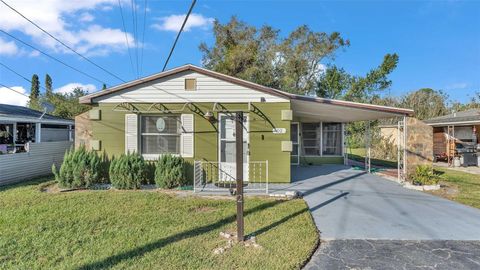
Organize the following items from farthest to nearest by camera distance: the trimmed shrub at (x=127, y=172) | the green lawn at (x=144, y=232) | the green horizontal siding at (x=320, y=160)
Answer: the green horizontal siding at (x=320, y=160)
the trimmed shrub at (x=127, y=172)
the green lawn at (x=144, y=232)

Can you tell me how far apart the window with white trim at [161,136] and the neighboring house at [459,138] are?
45.0 ft

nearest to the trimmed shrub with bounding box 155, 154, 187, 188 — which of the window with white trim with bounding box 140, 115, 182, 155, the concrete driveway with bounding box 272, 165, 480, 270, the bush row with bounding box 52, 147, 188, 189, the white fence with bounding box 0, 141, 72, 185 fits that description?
the bush row with bounding box 52, 147, 188, 189

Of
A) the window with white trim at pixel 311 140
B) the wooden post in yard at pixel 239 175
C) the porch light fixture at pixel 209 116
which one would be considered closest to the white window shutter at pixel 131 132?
the porch light fixture at pixel 209 116

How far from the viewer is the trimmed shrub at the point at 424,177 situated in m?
8.02

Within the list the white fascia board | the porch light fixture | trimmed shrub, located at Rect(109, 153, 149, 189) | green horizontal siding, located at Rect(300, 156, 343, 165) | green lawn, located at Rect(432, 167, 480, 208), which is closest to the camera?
green lawn, located at Rect(432, 167, 480, 208)

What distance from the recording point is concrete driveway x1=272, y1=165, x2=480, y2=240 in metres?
4.48

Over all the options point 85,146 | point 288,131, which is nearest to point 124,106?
point 85,146

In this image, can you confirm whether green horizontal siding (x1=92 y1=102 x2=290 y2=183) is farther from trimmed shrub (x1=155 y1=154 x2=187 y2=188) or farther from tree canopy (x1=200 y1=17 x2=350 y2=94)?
tree canopy (x1=200 y1=17 x2=350 y2=94)

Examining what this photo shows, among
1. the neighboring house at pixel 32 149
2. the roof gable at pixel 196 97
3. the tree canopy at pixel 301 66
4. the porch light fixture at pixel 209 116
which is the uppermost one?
→ the tree canopy at pixel 301 66

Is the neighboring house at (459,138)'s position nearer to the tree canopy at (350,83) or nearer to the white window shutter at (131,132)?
the tree canopy at (350,83)

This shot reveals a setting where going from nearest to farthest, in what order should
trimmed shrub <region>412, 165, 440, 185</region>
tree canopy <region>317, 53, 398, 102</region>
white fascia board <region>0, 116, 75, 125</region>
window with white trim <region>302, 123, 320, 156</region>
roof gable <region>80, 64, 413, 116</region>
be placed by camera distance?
trimmed shrub <region>412, 165, 440, 185</region> → roof gable <region>80, 64, 413, 116</region> → white fascia board <region>0, 116, 75, 125</region> → window with white trim <region>302, 123, 320, 156</region> → tree canopy <region>317, 53, 398, 102</region>

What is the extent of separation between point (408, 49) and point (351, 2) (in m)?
11.3

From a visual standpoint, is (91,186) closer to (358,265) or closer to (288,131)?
(288,131)

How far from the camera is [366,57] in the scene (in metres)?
23.5
